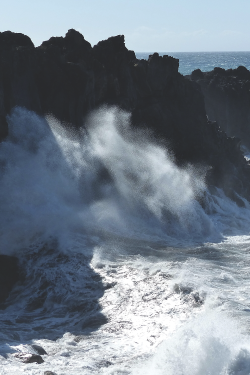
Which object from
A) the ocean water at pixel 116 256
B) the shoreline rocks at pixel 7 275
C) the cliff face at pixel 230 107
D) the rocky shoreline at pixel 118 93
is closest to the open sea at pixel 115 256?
the ocean water at pixel 116 256

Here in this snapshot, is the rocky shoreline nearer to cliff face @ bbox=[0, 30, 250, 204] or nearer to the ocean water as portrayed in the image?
cliff face @ bbox=[0, 30, 250, 204]

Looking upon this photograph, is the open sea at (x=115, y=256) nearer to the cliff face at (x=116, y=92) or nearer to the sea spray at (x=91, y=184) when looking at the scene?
the sea spray at (x=91, y=184)

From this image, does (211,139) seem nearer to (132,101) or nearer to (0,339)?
(132,101)

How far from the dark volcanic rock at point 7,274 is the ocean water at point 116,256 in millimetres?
290

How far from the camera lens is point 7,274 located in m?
17.0

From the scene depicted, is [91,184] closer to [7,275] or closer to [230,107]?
[7,275]

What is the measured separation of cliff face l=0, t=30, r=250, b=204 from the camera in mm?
23172

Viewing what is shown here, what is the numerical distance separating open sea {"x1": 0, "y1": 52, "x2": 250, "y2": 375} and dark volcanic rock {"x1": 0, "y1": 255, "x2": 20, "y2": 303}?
1.11 ft

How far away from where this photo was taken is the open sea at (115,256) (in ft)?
38.6

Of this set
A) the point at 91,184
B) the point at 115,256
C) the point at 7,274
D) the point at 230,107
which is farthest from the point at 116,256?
the point at 230,107

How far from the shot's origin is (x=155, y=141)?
27.6m

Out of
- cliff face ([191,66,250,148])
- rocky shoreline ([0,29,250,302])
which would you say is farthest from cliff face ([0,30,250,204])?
cliff face ([191,66,250,148])

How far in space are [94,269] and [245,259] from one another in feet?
19.8

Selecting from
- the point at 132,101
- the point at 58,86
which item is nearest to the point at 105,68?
the point at 132,101
